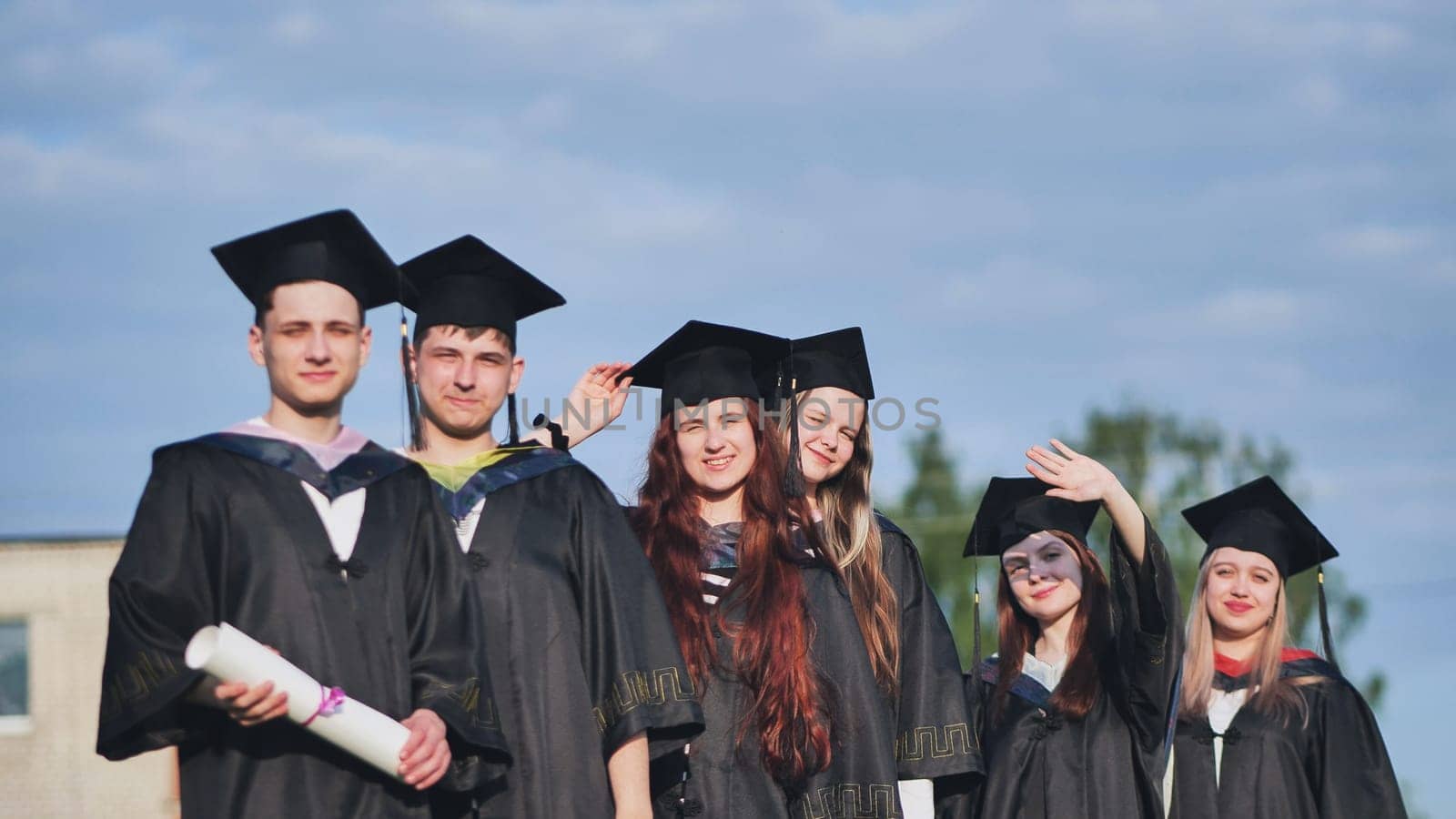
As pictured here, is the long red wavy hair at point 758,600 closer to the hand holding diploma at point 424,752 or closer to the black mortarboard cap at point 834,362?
the black mortarboard cap at point 834,362

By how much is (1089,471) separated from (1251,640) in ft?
5.44

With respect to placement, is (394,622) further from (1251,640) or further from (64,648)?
(64,648)

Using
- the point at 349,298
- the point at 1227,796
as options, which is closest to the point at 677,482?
the point at 349,298

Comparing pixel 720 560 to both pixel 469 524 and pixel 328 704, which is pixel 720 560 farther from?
pixel 328 704

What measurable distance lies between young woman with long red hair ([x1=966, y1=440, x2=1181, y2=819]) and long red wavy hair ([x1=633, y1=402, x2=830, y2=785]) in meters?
0.92

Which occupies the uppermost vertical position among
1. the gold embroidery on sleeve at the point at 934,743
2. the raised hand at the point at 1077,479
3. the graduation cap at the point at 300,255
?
the graduation cap at the point at 300,255

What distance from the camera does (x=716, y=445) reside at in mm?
5742

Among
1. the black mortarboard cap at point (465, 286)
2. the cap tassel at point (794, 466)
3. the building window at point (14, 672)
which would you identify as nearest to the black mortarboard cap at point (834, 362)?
the cap tassel at point (794, 466)

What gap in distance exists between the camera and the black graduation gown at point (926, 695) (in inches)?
232

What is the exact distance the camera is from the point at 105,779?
20.8 meters

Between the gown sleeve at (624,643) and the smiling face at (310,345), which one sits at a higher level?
the smiling face at (310,345)

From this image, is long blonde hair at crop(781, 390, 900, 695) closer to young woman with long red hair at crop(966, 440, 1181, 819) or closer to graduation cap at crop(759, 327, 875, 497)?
graduation cap at crop(759, 327, 875, 497)

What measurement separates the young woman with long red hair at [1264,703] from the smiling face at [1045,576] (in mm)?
650

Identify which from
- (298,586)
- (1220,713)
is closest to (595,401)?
(298,586)
